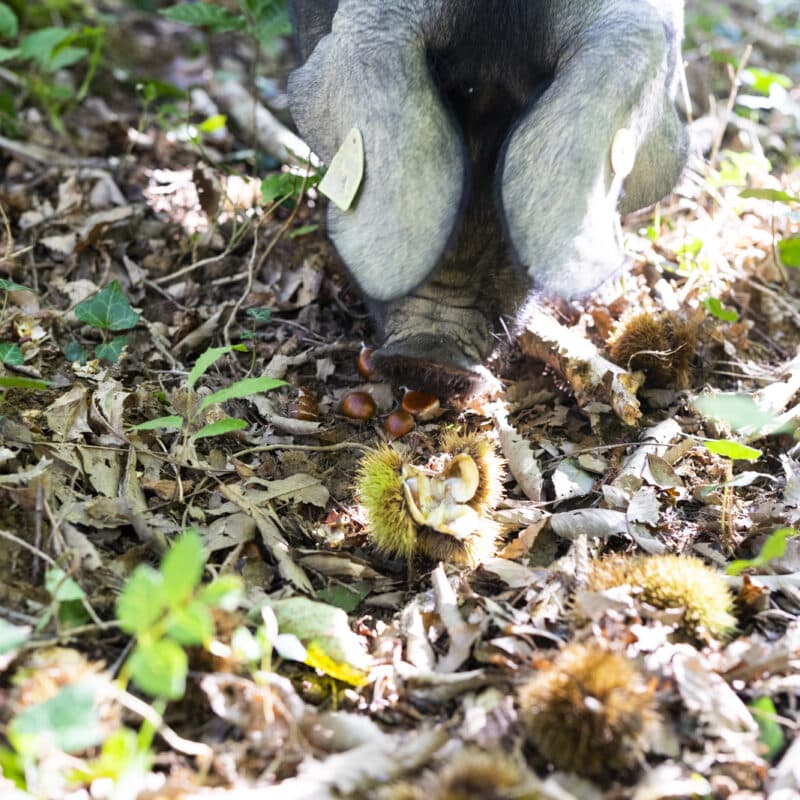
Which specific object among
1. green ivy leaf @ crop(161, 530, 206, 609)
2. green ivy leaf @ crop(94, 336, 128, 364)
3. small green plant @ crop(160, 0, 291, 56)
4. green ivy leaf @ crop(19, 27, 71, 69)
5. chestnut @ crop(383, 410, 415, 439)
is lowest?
green ivy leaf @ crop(94, 336, 128, 364)

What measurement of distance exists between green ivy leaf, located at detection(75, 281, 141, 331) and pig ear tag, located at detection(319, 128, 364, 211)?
0.97 meters

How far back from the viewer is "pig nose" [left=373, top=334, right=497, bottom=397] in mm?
2715

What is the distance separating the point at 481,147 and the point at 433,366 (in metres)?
0.69

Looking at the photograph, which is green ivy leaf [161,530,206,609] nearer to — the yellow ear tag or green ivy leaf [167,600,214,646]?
green ivy leaf [167,600,214,646]

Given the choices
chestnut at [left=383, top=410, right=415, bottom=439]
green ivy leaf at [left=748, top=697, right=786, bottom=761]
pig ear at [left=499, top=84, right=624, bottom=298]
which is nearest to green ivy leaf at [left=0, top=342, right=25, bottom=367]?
chestnut at [left=383, top=410, right=415, bottom=439]

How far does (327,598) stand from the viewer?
2348 mm

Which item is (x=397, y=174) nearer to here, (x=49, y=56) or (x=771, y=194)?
(x=771, y=194)

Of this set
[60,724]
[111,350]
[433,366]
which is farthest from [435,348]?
[60,724]

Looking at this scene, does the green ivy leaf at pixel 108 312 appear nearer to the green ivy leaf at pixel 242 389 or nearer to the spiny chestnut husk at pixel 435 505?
the green ivy leaf at pixel 242 389

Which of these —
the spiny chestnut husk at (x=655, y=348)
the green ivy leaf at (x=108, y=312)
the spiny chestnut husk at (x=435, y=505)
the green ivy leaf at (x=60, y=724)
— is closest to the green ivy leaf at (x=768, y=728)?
the spiny chestnut husk at (x=435, y=505)

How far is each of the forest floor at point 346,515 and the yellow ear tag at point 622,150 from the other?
57 centimetres

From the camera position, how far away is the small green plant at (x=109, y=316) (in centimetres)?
308

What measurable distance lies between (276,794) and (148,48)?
5.34m

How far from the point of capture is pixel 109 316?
10.2 feet
